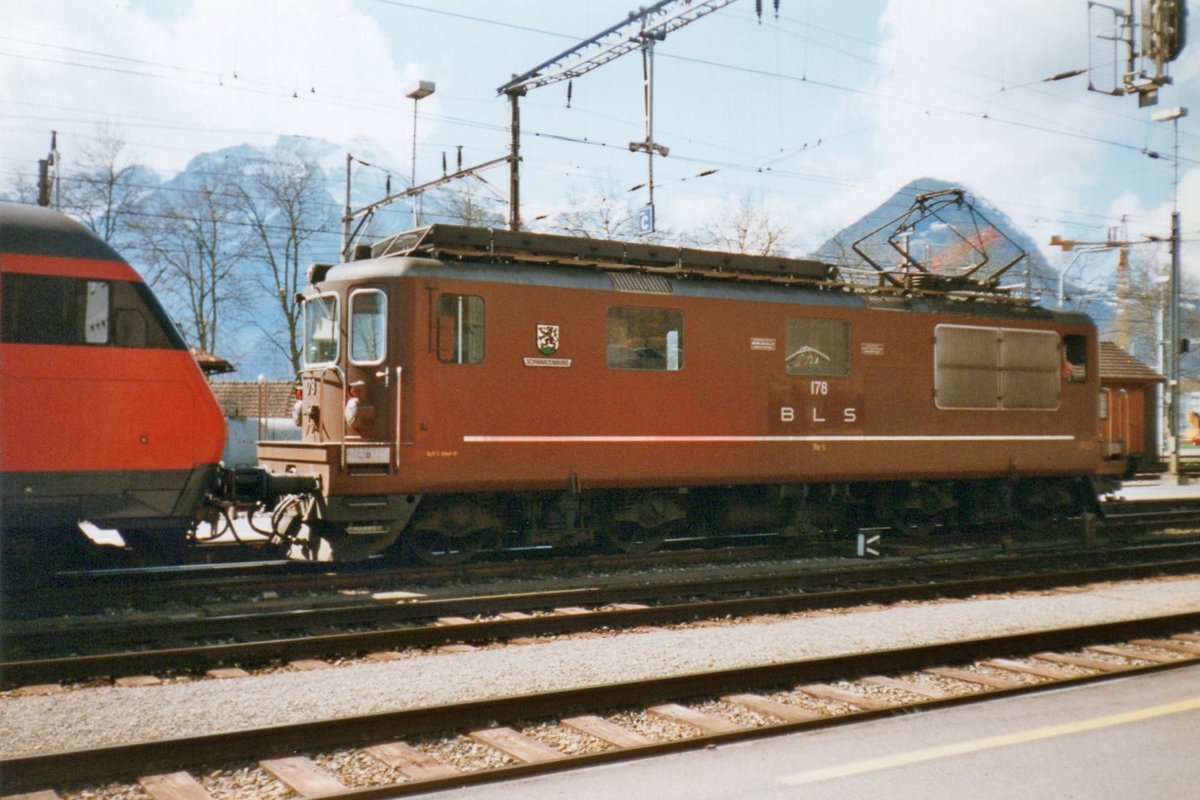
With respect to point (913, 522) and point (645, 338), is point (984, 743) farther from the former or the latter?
point (913, 522)

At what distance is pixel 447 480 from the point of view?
10953 mm

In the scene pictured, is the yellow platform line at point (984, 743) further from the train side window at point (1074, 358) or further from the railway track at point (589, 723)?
the train side window at point (1074, 358)

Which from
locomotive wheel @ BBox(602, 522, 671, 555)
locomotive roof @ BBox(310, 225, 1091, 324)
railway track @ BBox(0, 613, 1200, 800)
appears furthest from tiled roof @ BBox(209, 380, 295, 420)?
railway track @ BBox(0, 613, 1200, 800)

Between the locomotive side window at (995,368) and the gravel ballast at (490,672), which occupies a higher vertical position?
the locomotive side window at (995,368)

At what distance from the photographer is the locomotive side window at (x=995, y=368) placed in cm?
1455

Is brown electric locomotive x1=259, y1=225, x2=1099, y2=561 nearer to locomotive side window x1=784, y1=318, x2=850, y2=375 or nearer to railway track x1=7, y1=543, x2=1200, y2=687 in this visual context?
locomotive side window x1=784, y1=318, x2=850, y2=375

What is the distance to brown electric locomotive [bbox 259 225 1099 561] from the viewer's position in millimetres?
10914

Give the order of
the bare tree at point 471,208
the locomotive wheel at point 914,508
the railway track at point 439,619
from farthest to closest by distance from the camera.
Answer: the bare tree at point 471,208
the locomotive wheel at point 914,508
the railway track at point 439,619

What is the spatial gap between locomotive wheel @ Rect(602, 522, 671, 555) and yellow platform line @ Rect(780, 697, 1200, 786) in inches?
278

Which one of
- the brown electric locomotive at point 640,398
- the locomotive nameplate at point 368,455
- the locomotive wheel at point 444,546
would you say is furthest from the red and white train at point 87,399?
the locomotive wheel at point 444,546

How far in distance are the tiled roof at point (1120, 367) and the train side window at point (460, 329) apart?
24248mm

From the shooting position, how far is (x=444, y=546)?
12055mm

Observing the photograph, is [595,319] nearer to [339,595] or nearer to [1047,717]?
[339,595]

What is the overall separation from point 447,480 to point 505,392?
3.73 feet
